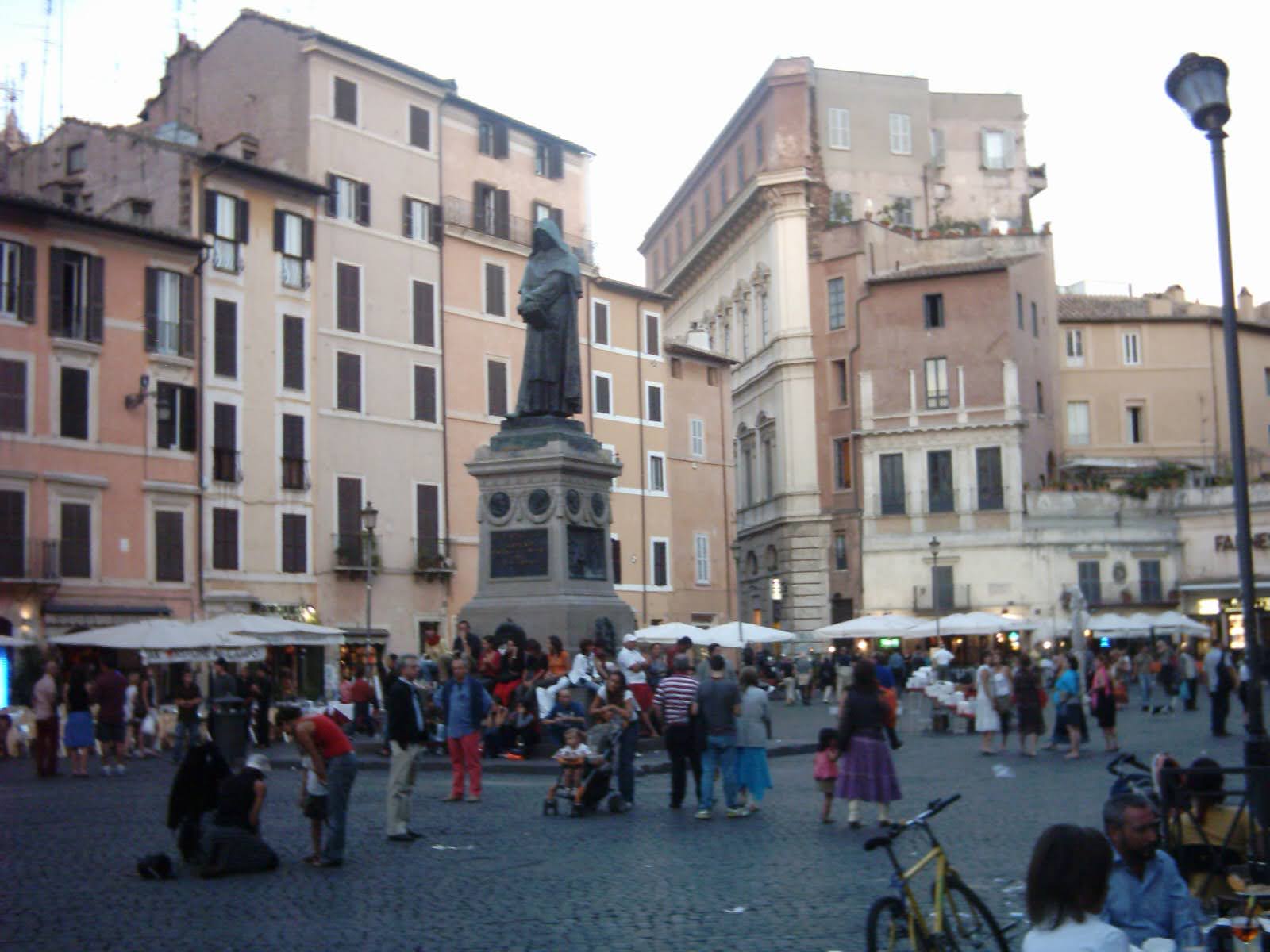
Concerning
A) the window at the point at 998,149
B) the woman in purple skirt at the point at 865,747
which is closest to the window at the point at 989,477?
the window at the point at 998,149

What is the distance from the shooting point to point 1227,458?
65.0m

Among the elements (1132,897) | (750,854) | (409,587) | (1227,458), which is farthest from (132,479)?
(1227,458)

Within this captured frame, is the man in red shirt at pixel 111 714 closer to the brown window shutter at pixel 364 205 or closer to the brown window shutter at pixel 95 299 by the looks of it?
the brown window shutter at pixel 95 299

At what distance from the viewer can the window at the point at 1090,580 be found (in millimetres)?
55750

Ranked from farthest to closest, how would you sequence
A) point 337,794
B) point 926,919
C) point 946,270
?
point 946,270 < point 337,794 < point 926,919

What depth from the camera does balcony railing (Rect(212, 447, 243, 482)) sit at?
40938mm

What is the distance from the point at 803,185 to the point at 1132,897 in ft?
186

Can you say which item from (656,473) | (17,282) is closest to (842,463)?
(656,473)

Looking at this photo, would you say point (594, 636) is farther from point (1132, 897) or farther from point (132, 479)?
point (132, 479)

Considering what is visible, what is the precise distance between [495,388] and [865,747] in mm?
36578

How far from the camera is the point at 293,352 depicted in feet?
143

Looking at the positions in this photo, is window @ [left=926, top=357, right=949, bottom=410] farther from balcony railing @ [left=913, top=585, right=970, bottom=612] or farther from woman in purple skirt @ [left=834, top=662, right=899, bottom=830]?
woman in purple skirt @ [left=834, top=662, right=899, bottom=830]

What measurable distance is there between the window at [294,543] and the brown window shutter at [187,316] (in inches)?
203

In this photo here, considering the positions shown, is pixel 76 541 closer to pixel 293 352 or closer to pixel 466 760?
pixel 293 352
